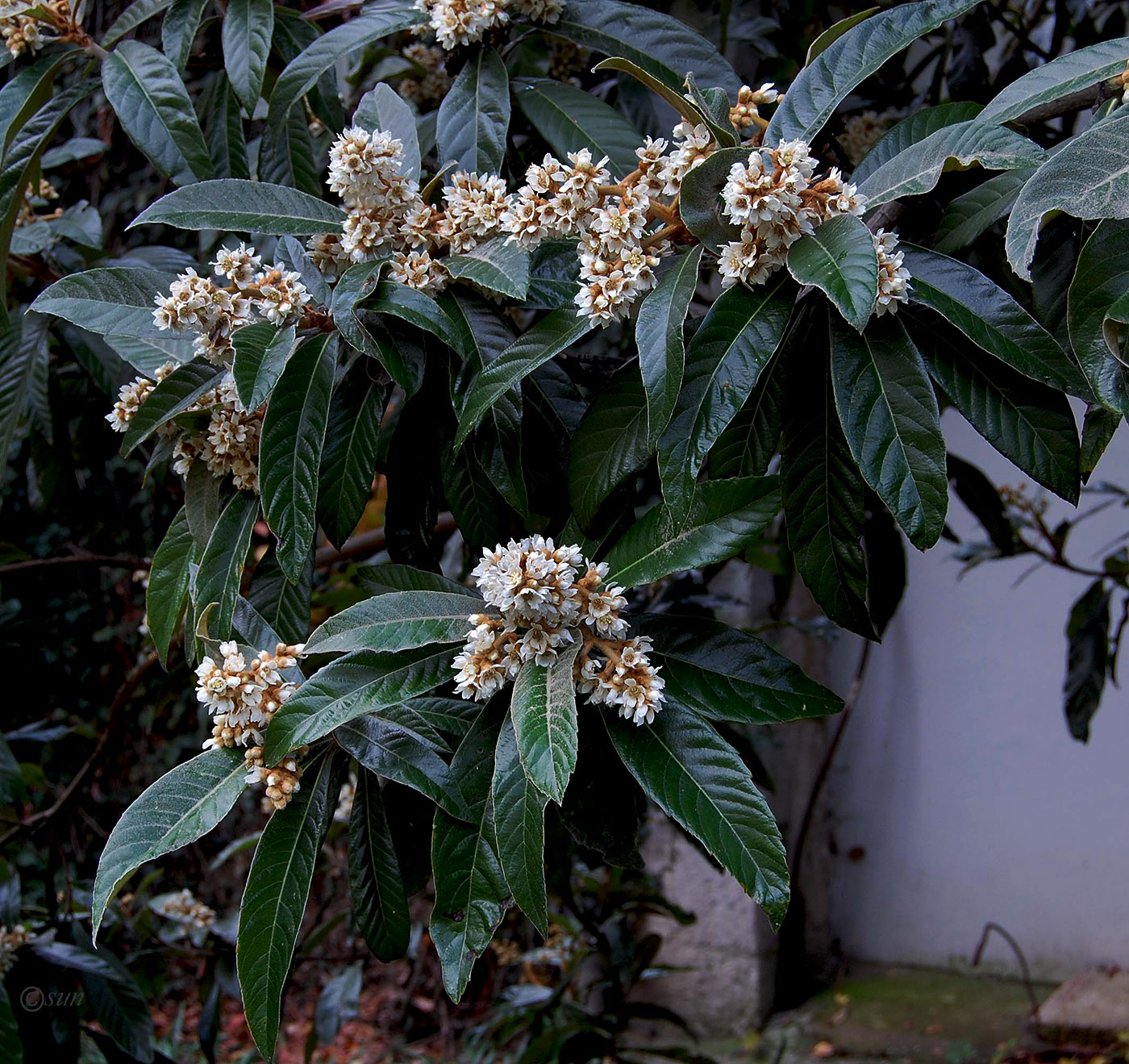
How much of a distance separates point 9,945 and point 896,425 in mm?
1646

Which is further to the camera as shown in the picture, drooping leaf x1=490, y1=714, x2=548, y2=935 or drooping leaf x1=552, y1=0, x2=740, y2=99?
drooping leaf x1=552, y1=0, x2=740, y2=99

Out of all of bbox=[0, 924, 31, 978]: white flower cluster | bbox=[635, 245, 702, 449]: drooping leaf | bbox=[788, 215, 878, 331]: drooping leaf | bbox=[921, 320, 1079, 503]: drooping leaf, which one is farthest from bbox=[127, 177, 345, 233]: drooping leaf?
bbox=[0, 924, 31, 978]: white flower cluster

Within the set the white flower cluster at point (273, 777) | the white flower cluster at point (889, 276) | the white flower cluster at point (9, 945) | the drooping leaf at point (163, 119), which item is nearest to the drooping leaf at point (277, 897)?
the white flower cluster at point (273, 777)

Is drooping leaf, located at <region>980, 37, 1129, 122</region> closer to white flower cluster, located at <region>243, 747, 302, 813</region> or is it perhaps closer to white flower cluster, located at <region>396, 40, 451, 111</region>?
white flower cluster, located at <region>243, 747, 302, 813</region>

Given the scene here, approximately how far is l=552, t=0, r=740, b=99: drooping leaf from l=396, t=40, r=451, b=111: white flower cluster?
14.4 inches

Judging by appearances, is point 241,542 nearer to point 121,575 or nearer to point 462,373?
point 462,373

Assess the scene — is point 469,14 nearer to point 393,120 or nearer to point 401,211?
point 393,120

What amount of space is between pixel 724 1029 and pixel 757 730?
0.85 meters

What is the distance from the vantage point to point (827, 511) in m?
1.00

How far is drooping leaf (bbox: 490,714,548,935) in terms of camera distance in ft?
2.86

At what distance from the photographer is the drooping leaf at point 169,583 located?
1.15 m

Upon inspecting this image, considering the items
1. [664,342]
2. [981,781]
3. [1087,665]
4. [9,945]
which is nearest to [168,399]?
[664,342]

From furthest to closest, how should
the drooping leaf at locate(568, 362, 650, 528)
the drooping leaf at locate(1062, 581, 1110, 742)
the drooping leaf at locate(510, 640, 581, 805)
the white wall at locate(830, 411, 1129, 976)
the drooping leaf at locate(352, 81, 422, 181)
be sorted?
1. the white wall at locate(830, 411, 1129, 976)
2. the drooping leaf at locate(1062, 581, 1110, 742)
3. the drooping leaf at locate(352, 81, 422, 181)
4. the drooping leaf at locate(568, 362, 650, 528)
5. the drooping leaf at locate(510, 640, 581, 805)

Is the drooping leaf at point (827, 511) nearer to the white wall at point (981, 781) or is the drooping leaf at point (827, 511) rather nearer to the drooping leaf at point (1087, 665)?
the drooping leaf at point (1087, 665)
